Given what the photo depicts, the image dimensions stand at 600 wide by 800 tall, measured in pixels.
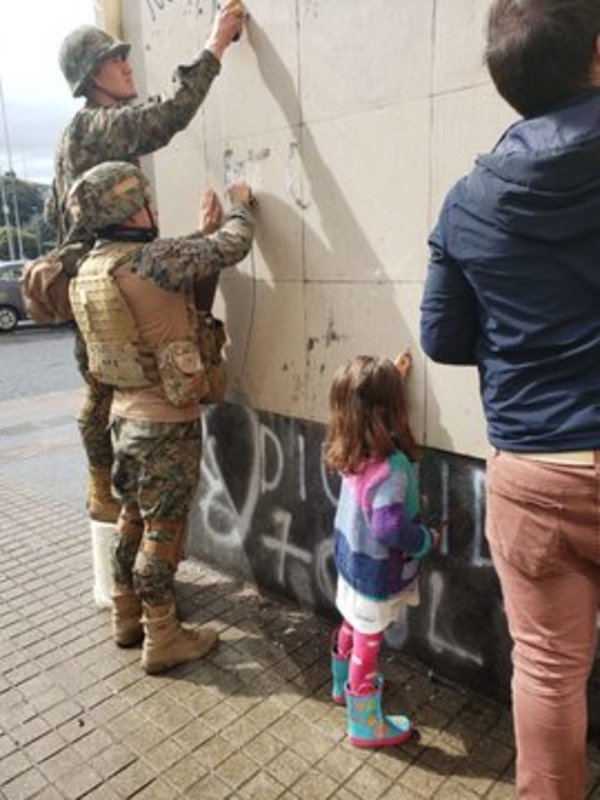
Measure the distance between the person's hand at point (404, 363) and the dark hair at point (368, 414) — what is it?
24cm

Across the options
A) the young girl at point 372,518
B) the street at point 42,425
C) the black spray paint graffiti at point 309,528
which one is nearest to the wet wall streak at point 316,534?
the black spray paint graffiti at point 309,528

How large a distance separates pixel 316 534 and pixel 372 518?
90 centimetres

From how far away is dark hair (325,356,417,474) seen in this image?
2.15 meters

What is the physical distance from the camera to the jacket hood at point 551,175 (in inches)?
52.2

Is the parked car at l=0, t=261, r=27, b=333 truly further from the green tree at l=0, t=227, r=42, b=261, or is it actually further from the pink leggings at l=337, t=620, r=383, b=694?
the green tree at l=0, t=227, r=42, b=261

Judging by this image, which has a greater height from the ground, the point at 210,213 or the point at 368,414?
the point at 210,213

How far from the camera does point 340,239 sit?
8.47 ft

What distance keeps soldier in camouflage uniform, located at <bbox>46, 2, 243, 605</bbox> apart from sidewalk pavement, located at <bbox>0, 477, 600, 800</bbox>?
48 cm

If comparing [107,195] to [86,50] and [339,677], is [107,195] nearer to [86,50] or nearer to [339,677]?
Result: [86,50]

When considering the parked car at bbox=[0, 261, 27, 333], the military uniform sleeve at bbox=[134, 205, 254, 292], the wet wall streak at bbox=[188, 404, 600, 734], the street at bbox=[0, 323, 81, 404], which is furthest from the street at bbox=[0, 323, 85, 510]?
the parked car at bbox=[0, 261, 27, 333]

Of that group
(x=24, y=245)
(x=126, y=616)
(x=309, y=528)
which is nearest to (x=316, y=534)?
(x=309, y=528)

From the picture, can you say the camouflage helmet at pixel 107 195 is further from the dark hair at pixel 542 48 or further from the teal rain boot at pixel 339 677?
the teal rain boot at pixel 339 677

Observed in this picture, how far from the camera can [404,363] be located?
2.43 metres

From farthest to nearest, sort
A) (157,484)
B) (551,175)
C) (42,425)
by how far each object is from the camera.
→ (42,425) < (157,484) < (551,175)
